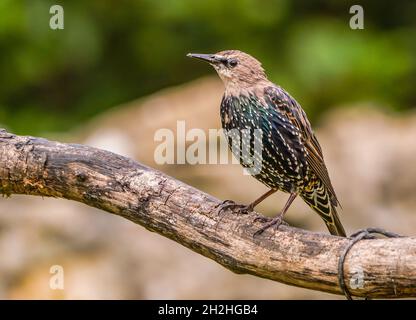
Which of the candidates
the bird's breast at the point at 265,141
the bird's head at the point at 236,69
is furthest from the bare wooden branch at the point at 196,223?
Answer: the bird's head at the point at 236,69

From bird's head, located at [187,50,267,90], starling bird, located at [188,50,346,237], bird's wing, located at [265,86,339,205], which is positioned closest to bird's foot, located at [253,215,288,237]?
starling bird, located at [188,50,346,237]

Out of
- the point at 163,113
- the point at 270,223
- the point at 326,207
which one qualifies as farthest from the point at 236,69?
the point at 163,113

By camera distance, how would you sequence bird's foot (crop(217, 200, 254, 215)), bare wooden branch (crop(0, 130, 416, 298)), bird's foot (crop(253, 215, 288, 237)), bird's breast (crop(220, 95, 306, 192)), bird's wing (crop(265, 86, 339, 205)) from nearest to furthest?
bare wooden branch (crop(0, 130, 416, 298)), bird's foot (crop(253, 215, 288, 237)), bird's foot (crop(217, 200, 254, 215)), bird's breast (crop(220, 95, 306, 192)), bird's wing (crop(265, 86, 339, 205))

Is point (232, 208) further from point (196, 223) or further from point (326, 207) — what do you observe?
point (326, 207)

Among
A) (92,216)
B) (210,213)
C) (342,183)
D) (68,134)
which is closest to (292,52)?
(342,183)

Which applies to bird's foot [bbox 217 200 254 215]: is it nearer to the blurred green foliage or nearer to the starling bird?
the starling bird

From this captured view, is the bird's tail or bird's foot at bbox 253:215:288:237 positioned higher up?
the bird's tail

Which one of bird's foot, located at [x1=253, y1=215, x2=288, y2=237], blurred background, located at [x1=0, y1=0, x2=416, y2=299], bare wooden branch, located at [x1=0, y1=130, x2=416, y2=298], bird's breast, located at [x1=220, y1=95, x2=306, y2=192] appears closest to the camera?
bare wooden branch, located at [x1=0, y1=130, x2=416, y2=298]
